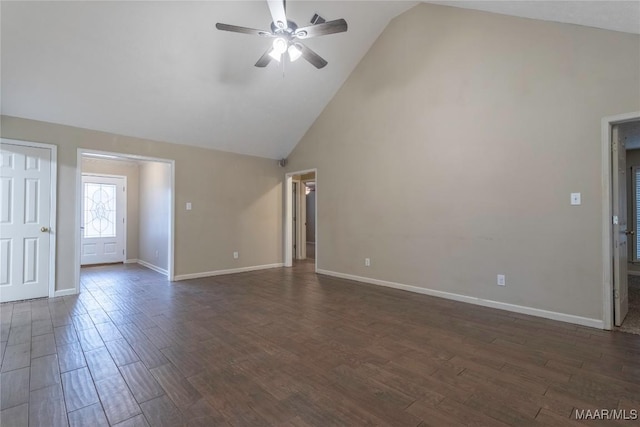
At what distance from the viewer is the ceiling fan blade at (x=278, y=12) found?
103 inches

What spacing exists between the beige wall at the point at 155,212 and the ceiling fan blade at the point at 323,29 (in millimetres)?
3680

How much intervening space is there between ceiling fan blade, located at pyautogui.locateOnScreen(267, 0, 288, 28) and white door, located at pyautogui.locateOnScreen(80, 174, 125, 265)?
6.45 metres

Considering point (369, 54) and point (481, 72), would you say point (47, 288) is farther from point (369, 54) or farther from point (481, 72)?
point (481, 72)

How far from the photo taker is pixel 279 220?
669 centimetres

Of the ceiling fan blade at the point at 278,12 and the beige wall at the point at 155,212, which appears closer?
the ceiling fan blade at the point at 278,12

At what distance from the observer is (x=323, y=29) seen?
9.56ft

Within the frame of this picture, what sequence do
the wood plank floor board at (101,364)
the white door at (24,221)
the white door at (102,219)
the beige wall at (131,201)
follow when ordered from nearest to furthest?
the wood plank floor board at (101,364), the white door at (24,221), the white door at (102,219), the beige wall at (131,201)

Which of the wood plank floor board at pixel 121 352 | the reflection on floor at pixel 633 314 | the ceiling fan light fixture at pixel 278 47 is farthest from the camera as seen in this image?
the ceiling fan light fixture at pixel 278 47

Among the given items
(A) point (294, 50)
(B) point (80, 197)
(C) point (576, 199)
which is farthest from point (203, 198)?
(C) point (576, 199)

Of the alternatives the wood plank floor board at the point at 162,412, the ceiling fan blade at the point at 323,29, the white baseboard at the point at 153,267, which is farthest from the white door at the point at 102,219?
the wood plank floor board at the point at 162,412

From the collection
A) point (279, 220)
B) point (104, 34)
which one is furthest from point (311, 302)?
point (104, 34)

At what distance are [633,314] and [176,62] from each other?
6387 mm

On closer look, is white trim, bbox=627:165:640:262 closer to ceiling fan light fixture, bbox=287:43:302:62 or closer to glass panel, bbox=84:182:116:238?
ceiling fan light fixture, bbox=287:43:302:62

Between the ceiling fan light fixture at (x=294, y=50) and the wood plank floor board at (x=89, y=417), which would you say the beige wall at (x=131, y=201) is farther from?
the wood plank floor board at (x=89, y=417)
